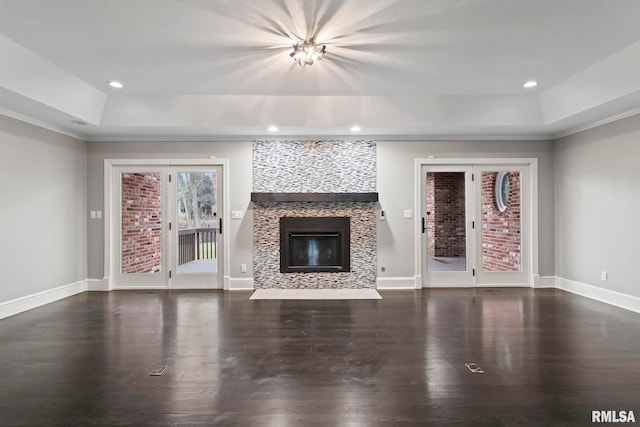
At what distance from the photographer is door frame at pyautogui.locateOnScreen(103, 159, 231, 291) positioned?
582 cm

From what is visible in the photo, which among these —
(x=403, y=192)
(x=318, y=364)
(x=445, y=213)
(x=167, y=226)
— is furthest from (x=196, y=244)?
(x=445, y=213)

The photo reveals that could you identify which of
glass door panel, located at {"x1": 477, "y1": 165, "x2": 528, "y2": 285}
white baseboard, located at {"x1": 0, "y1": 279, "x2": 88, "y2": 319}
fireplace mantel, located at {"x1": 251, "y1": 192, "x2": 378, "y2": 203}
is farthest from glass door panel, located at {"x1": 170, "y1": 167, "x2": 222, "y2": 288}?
glass door panel, located at {"x1": 477, "y1": 165, "x2": 528, "y2": 285}

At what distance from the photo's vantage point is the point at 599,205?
5016mm

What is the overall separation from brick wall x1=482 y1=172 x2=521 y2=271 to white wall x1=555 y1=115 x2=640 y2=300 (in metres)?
0.64

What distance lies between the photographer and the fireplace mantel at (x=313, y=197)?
5727 mm

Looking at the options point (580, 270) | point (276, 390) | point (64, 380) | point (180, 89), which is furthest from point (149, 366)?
point (580, 270)

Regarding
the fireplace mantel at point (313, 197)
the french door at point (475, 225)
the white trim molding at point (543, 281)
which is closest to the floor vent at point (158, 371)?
the fireplace mantel at point (313, 197)

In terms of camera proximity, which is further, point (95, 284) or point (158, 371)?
point (95, 284)

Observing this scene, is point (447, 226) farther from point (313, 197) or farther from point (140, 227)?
point (140, 227)

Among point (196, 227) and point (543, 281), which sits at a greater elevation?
point (196, 227)

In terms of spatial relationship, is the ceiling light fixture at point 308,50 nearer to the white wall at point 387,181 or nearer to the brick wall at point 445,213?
the white wall at point 387,181

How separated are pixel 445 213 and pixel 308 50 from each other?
153 inches

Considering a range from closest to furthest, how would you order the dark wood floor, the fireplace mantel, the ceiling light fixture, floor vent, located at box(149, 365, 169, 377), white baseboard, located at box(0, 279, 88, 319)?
the dark wood floor < floor vent, located at box(149, 365, 169, 377) < the ceiling light fixture < white baseboard, located at box(0, 279, 88, 319) < the fireplace mantel

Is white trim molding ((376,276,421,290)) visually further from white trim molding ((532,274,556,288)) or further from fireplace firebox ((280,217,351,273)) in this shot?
white trim molding ((532,274,556,288))
